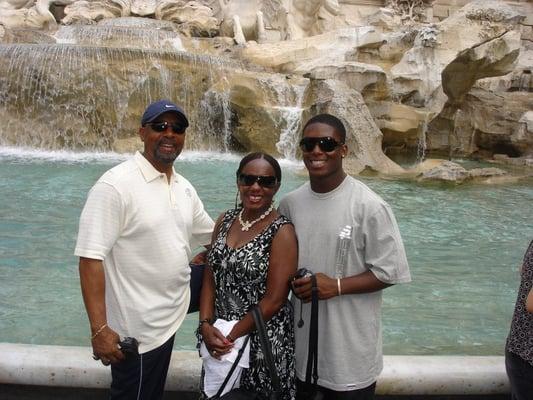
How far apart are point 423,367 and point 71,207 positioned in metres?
5.20

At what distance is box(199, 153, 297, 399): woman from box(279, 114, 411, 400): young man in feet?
0.25

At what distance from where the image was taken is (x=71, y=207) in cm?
675

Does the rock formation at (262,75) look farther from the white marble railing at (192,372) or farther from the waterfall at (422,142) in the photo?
the white marble railing at (192,372)

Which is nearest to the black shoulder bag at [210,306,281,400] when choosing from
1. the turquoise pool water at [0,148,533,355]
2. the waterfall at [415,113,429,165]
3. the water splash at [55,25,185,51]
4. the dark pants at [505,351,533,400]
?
the dark pants at [505,351,533,400]

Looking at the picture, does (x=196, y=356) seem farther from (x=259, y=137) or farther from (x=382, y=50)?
(x=382, y=50)

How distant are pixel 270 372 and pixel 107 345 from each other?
0.57 metres

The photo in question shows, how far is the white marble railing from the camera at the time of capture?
8.21ft

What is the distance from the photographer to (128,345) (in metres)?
1.97

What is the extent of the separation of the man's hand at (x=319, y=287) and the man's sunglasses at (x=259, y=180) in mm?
386

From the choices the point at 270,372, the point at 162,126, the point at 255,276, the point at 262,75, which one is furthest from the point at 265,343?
the point at 262,75

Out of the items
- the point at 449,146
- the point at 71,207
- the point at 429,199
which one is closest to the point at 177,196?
the point at 71,207

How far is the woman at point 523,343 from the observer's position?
1.97 meters

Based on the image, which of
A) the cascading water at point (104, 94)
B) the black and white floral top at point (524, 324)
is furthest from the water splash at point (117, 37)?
the black and white floral top at point (524, 324)

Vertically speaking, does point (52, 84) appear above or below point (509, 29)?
below
